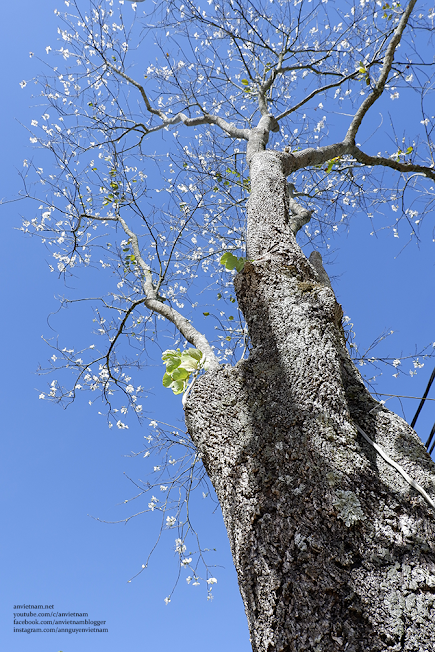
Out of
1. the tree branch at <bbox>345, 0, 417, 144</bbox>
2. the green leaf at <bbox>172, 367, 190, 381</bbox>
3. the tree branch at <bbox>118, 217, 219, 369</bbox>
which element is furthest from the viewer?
the tree branch at <bbox>345, 0, 417, 144</bbox>

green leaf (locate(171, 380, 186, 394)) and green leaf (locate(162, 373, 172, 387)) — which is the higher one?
green leaf (locate(162, 373, 172, 387))

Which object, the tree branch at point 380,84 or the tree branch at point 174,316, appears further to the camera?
the tree branch at point 380,84

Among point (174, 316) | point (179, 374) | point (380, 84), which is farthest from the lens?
point (380, 84)

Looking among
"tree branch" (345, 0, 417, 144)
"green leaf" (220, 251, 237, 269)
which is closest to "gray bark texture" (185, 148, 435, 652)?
"green leaf" (220, 251, 237, 269)

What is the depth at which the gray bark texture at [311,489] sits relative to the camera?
75cm

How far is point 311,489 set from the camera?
91 centimetres

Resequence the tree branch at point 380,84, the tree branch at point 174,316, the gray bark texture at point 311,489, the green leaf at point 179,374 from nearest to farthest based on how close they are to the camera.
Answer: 1. the gray bark texture at point 311,489
2. the green leaf at point 179,374
3. the tree branch at point 174,316
4. the tree branch at point 380,84

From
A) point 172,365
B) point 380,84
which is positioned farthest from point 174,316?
point 380,84

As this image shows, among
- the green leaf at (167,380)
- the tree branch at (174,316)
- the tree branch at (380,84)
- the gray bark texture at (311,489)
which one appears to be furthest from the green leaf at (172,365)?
the tree branch at (380,84)

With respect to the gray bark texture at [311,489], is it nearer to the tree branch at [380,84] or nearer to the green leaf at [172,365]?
the green leaf at [172,365]

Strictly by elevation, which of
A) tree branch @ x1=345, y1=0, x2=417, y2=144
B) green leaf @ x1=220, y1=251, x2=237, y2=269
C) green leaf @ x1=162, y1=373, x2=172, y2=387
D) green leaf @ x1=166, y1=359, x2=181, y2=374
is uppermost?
tree branch @ x1=345, y1=0, x2=417, y2=144

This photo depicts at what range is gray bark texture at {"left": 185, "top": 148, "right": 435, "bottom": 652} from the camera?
75 centimetres

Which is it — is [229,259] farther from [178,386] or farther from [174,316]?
[174,316]

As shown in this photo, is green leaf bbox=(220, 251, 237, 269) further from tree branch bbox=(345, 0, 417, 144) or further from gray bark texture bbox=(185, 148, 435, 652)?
tree branch bbox=(345, 0, 417, 144)
